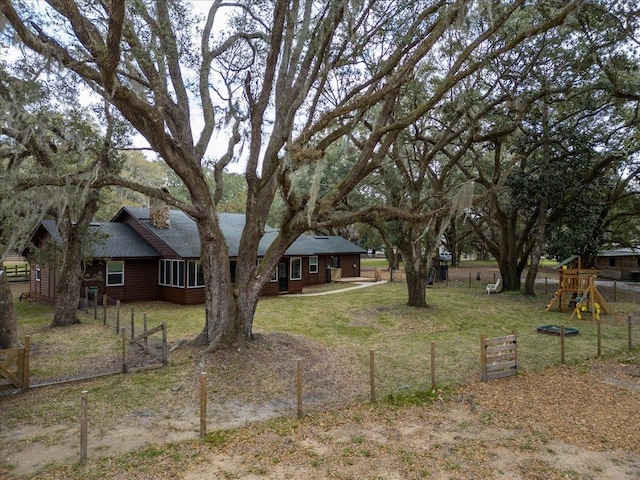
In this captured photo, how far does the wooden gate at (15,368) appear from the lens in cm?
809

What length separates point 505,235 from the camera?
78.0ft

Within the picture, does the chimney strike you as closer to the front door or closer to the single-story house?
the single-story house

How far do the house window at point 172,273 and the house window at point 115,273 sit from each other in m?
1.93

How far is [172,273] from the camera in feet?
67.9

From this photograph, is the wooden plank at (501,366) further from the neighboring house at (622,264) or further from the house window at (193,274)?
the neighboring house at (622,264)

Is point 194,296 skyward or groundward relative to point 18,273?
groundward

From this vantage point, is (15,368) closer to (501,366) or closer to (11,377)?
(11,377)

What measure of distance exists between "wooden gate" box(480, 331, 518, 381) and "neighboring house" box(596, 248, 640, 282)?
28.7 meters

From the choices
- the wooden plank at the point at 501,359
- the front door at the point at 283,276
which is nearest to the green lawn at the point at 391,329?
the wooden plank at the point at 501,359

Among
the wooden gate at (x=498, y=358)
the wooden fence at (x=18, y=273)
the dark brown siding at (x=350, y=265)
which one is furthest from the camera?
the dark brown siding at (x=350, y=265)

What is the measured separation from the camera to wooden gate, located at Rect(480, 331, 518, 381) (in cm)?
884

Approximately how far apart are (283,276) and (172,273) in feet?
21.2

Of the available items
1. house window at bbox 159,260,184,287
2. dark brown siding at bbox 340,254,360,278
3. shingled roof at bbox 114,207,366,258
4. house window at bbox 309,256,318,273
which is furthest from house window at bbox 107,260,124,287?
dark brown siding at bbox 340,254,360,278

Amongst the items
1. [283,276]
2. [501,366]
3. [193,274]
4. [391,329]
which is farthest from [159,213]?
[501,366]
